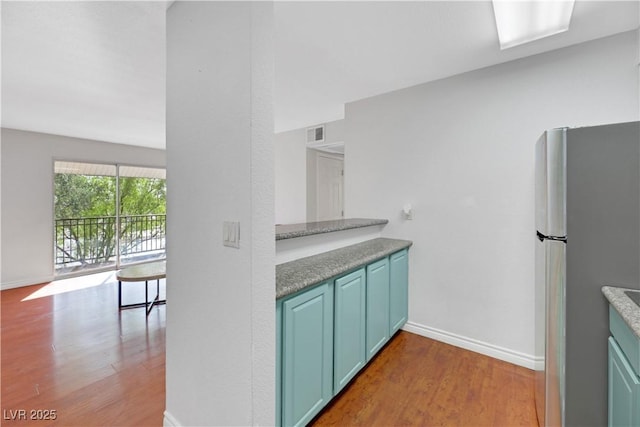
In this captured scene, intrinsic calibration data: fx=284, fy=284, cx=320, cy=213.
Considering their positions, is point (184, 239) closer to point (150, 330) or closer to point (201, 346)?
point (201, 346)

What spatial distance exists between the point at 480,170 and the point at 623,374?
1.65 metres

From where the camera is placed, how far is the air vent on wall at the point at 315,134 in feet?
13.8

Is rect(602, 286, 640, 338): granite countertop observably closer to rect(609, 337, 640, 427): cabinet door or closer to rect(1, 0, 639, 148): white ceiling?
rect(609, 337, 640, 427): cabinet door

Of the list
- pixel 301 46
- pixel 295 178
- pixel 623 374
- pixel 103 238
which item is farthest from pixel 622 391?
pixel 103 238

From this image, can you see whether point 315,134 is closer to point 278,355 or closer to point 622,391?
point 278,355

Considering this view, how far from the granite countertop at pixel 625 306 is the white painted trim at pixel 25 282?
6.54 meters

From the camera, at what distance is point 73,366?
2256 millimetres

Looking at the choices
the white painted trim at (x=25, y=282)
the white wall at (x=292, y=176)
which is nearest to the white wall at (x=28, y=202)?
the white painted trim at (x=25, y=282)

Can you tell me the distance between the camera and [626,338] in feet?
3.51

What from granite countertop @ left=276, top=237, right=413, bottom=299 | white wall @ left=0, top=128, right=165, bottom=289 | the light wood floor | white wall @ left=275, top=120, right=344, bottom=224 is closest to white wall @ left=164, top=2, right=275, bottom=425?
granite countertop @ left=276, top=237, right=413, bottom=299

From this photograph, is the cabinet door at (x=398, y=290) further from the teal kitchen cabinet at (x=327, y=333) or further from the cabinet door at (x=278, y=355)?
the cabinet door at (x=278, y=355)

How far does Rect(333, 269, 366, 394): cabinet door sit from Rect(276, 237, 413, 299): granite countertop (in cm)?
9

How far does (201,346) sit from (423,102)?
263cm

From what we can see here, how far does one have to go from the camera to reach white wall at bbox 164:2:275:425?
1.13 metres
